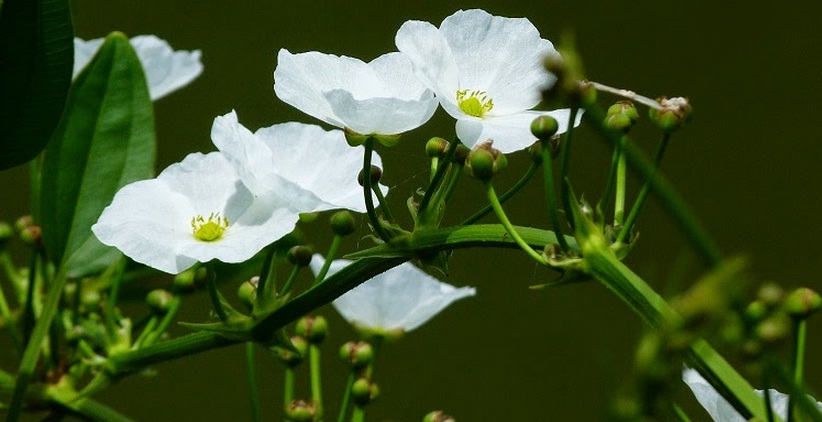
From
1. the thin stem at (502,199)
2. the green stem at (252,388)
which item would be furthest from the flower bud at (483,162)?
the green stem at (252,388)

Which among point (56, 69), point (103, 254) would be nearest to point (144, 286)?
point (103, 254)

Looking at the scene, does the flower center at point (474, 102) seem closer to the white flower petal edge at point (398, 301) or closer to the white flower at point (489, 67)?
the white flower at point (489, 67)

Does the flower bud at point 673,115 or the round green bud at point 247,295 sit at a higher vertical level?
the flower bud at point 673,115

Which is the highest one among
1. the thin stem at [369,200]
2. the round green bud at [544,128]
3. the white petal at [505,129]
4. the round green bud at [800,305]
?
the round green bud at [544,128]

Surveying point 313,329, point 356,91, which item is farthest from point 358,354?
point 356,91

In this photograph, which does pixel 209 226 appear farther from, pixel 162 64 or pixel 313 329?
pixel 162 64

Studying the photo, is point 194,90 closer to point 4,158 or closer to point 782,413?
point 4,158
